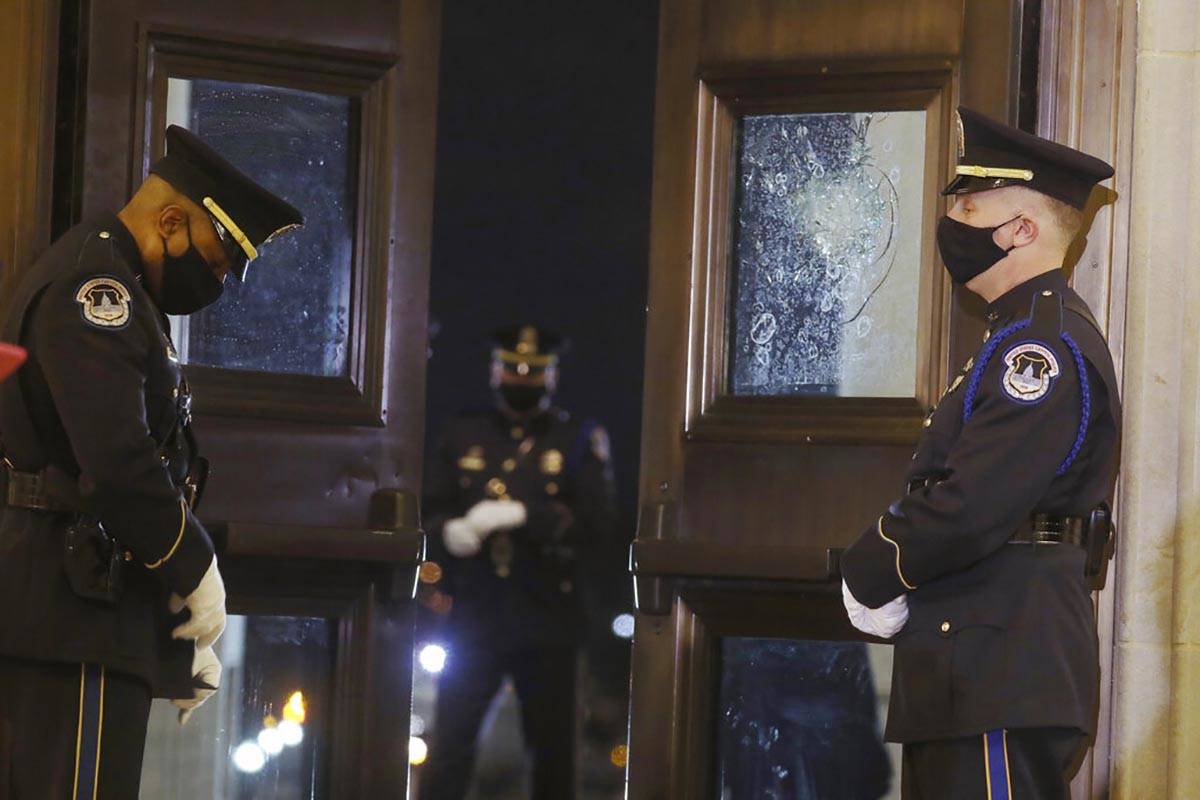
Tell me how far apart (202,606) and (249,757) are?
1.00m

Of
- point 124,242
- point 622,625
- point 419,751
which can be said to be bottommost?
point 419,751

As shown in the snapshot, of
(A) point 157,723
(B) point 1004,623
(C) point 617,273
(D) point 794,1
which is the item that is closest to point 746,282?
(D) point 794,1

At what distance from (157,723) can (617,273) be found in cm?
397

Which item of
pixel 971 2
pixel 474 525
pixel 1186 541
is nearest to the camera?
pixel 1186 541

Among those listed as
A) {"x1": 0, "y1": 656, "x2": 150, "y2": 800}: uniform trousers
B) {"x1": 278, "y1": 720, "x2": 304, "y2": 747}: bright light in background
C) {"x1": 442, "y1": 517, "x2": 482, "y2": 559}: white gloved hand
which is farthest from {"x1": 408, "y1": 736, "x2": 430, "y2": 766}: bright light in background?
{"x1": 0, "y1": 656, "x2": 150, "y2": 800}: uniform trousers

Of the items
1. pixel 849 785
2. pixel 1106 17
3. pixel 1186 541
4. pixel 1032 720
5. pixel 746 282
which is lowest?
pixel 849 785

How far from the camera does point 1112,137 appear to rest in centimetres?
366

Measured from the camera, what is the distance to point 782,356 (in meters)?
4.04

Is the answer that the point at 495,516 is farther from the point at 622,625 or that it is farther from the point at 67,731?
the point at 67,731

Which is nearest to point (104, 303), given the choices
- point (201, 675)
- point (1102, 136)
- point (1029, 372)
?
point (201, 675)

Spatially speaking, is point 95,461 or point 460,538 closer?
point 95,461

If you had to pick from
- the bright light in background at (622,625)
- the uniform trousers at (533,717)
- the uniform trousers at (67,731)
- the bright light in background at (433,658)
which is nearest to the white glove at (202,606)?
the uniform trousers at (67,731)

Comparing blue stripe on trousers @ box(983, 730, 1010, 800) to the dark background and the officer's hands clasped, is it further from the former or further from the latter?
the dark background

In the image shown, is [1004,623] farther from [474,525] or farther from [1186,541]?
[474,525]
